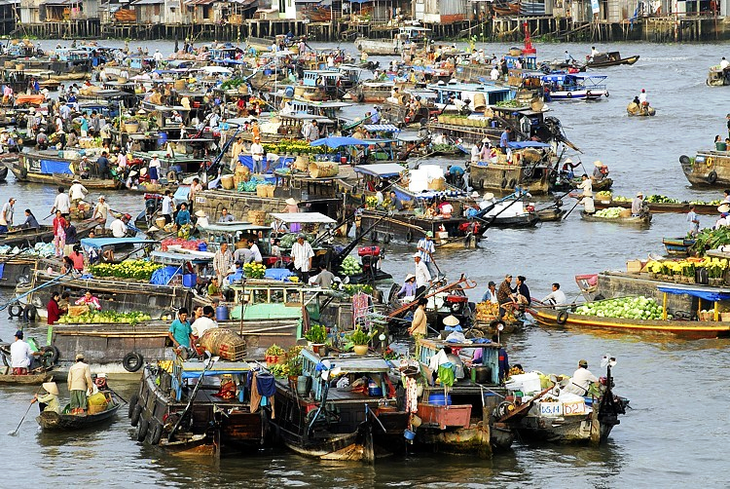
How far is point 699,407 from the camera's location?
25.4 m

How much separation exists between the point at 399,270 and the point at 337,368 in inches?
589

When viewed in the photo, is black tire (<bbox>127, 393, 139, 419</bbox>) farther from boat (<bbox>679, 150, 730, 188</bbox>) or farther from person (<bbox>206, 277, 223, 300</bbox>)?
boat (<bbox>679, 150, 730, 188</bbox>)

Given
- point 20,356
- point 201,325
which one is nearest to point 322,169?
point 20,356

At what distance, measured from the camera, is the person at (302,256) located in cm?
3056

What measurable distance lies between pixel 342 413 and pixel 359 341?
236 cm

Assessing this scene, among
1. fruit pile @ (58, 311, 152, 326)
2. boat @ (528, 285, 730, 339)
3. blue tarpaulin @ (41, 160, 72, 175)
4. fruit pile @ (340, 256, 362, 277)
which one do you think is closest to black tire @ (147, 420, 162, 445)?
fruit pile @ (58, 311, 152, 326)

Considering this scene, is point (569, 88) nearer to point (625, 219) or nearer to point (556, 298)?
point (625, 219)

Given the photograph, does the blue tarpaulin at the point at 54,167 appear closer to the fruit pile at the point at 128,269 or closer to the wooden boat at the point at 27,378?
the fruit pile at the point at 128,269

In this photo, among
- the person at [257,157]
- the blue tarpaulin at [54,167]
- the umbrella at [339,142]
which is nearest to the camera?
the person at [257,157]

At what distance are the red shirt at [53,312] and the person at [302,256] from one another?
4.91 meters

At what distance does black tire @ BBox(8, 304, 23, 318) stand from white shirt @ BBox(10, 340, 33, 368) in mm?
5505

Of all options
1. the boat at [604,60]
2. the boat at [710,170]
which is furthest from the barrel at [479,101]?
the boat at [604,60]

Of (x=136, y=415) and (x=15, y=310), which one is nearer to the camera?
(x=136, y=415)

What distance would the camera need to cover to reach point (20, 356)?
26094 mm
